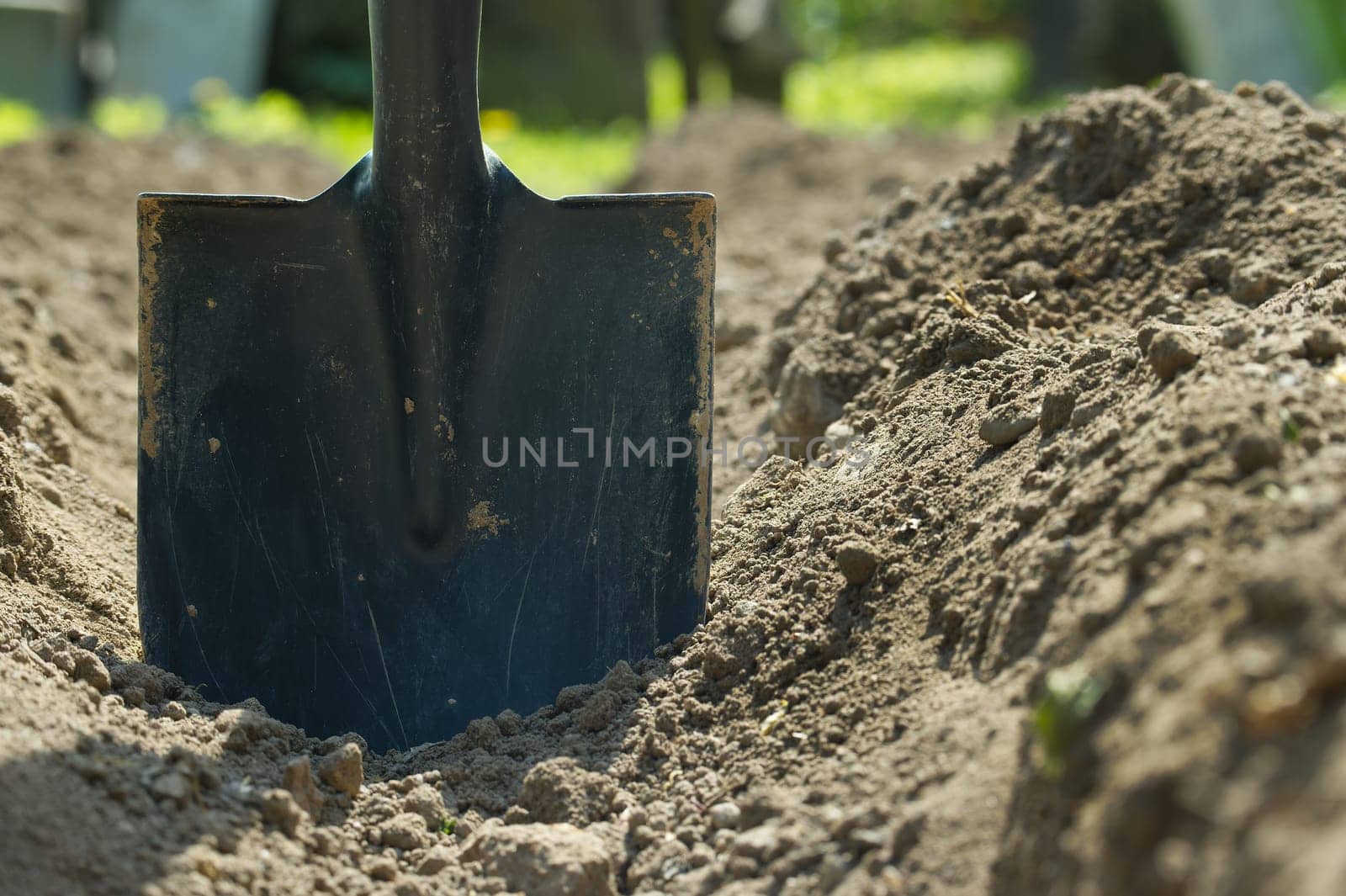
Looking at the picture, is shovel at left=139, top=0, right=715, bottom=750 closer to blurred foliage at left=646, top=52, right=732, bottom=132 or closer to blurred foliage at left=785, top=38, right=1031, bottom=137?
blurred foliage at left=785, top=38, right=1031, bottom=137

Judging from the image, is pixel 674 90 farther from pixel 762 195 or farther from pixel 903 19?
pixel 903 19

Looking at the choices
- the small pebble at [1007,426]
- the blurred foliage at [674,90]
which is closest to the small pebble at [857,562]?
the small pebble at [1007,426]

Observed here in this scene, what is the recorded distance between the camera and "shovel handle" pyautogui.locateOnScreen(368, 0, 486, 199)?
2.25 metres

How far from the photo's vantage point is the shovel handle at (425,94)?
225 centimetres

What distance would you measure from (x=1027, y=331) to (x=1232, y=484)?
3.88ft

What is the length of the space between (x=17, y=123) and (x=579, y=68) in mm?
4314

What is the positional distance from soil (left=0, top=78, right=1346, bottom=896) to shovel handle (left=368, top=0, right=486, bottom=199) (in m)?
0.86

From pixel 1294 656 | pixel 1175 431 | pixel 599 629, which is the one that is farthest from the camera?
pixel 599 629

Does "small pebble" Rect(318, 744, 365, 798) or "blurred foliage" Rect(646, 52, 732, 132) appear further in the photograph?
"blurred foliage" Rect(646, 52, 732, 132)

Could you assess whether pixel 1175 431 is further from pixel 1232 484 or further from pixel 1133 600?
pixel 1133 600

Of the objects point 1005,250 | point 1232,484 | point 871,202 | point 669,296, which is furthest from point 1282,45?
point 1232,484

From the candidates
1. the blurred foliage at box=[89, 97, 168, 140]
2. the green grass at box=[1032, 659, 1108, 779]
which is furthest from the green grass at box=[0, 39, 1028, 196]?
the green grass at box=[1032, 659, 1108, 779]

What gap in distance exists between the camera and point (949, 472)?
2.21m

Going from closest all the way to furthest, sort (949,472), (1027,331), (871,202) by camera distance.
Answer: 1. (949,472)
2. (1027,331)
3. (871,202)
